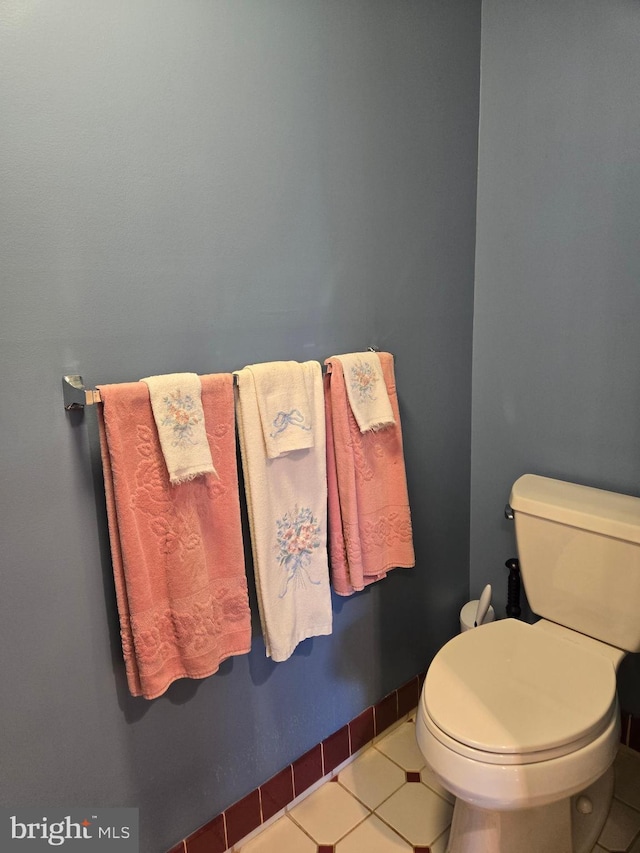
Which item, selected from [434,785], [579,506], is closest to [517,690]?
[579,506]

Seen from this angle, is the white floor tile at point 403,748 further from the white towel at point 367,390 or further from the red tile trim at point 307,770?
the white towel at point 367,390

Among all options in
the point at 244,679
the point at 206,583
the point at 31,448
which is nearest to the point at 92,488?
the point at 31,448

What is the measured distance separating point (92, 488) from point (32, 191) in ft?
1.77

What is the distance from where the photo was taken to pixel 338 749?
1714 millimetres

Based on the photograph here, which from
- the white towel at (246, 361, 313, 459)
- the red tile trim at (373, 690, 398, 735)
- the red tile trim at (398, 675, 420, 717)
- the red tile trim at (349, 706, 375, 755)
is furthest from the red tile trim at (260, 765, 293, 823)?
the white towel at (246, 361, 313, 459)

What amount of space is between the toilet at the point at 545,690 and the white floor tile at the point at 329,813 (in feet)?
0.95

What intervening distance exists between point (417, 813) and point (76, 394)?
4.51 feet

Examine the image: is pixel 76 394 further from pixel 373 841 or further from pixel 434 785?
pixel 434 785

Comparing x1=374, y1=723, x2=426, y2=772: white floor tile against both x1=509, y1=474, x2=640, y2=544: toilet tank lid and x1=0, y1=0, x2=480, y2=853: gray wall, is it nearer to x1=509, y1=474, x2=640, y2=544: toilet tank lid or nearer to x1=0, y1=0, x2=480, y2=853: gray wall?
x1=0, y1=0, x2=480, y2=853: gray wall

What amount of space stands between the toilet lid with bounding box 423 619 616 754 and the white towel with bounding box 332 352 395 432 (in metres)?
0.57

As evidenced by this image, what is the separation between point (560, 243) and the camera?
5.31ft

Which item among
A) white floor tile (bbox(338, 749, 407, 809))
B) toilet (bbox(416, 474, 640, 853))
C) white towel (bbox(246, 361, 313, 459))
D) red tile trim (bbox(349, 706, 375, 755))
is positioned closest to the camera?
toilet (bbox(416, 474, 640, 853))

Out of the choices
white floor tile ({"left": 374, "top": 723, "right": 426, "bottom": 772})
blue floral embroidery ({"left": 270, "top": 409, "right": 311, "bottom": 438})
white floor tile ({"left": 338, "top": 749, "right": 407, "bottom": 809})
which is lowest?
white floor tile ({"left": 338, "top": 749, "right": 407, "bottom": 809})

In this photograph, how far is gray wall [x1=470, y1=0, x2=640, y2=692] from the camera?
4.86ft
